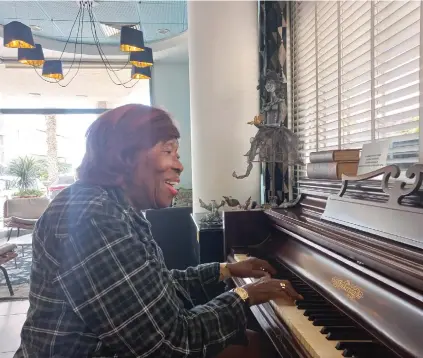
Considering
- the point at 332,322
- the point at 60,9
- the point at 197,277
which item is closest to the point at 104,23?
the point at 60,9

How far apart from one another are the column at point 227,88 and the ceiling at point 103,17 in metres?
2.20

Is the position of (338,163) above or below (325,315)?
above

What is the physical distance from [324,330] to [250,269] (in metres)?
0.58

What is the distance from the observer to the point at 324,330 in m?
1.01

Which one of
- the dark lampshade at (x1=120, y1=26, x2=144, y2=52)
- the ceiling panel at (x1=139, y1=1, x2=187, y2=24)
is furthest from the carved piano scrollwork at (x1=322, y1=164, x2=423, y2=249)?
the ceiling panel at (x1=139, y1=1, x2=187, y2=24)

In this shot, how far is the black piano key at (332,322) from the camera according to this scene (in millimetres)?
1056

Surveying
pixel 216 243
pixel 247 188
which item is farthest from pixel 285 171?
pixel 216 243

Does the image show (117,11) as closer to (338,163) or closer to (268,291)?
(338,163)

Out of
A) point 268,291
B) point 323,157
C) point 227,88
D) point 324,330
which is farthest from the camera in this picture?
point 227,88

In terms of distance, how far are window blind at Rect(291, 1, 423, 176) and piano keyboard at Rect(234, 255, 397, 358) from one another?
40.9 inches

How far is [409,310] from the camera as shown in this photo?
870 millimetres

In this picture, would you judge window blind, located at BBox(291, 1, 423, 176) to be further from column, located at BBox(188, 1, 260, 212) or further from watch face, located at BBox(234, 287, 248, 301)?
watch face, located at BBox(234, 287, 248, 301)

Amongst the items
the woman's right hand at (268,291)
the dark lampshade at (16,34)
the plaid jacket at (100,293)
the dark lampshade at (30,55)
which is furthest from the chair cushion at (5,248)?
the woman's right hand at (268,291)

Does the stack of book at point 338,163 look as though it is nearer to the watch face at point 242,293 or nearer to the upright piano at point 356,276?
the upright piano at point 356,276
